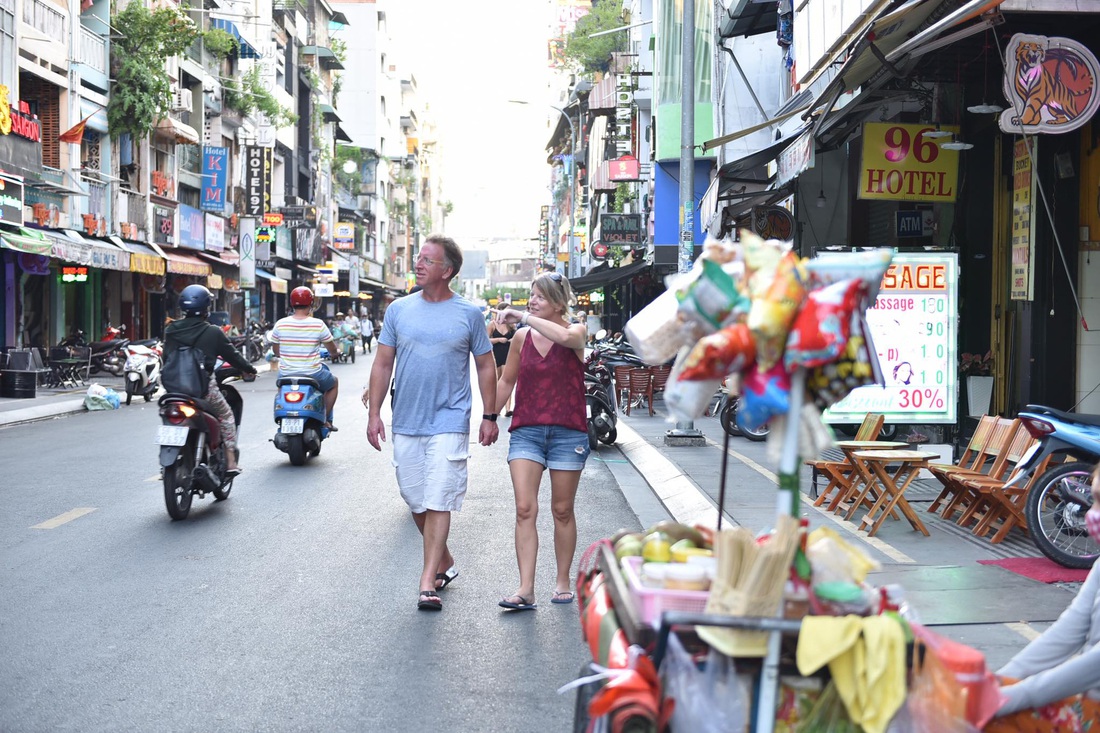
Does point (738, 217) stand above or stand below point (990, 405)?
above

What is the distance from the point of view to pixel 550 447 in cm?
662

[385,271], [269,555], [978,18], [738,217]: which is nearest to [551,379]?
[269,555]

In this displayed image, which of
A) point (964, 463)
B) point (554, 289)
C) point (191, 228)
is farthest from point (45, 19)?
point (554, 289)

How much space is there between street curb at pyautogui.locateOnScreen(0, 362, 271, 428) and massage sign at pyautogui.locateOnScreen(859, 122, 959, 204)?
12.7 meters

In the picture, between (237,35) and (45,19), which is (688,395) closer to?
(45,19)

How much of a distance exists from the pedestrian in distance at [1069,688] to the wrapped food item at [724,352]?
1.34 metres

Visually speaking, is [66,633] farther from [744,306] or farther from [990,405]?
[990,405]

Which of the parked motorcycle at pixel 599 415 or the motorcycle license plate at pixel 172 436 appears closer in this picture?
the motorcycle license plate at pixel 172 436

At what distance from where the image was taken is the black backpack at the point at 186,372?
9586 millimetres

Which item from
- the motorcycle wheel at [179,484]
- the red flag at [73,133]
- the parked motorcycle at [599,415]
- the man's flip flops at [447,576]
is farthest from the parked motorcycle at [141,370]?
the man's flip flops at [447,576]

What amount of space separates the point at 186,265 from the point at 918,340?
29884 millimetres

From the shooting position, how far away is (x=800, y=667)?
9.93 ft

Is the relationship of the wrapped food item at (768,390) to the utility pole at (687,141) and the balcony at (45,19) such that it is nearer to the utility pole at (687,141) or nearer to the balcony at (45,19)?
the utility pole at (687,141)

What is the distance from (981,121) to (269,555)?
994 centimetres
